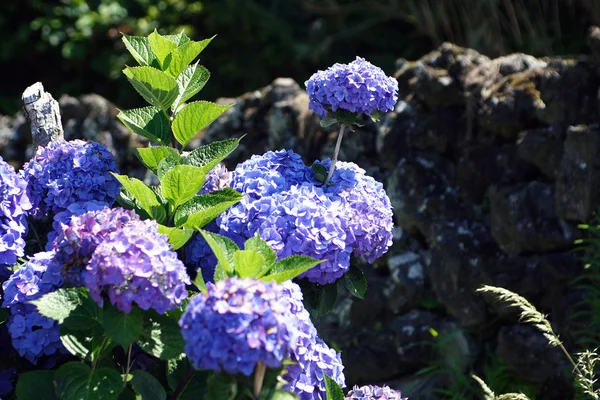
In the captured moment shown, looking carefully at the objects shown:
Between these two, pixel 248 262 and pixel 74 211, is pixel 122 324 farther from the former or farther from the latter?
pixel 74 211

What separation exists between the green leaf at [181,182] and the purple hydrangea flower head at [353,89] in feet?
1.15

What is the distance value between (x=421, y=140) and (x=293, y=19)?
309 cm

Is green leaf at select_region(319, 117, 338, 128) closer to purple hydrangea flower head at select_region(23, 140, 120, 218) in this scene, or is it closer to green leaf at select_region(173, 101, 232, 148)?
green leaf at select_region(173, 101, 232, 148)

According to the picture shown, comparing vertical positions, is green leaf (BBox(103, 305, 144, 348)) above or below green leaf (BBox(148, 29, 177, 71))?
below

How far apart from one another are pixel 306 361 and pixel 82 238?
462mm

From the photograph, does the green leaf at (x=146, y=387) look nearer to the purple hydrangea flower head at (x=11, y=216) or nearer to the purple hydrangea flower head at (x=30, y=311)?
the purple hydrangea flower head at (x=30, y=311)

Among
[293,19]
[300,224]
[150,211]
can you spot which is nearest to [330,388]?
[300,224]

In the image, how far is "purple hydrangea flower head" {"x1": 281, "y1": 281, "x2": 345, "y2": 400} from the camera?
4.92 feet

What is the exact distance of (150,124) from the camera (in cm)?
Result: 181

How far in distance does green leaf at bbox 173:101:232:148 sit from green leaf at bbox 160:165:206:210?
0.59 ft

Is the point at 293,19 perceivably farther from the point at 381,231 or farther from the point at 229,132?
the point at 381,231

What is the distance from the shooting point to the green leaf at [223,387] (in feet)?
4.40

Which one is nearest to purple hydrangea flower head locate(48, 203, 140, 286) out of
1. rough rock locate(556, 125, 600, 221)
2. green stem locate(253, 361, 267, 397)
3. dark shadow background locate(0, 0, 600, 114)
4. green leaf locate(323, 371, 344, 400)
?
green stem locate(253, 361, 267, 397)

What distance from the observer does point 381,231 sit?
1.78 m
